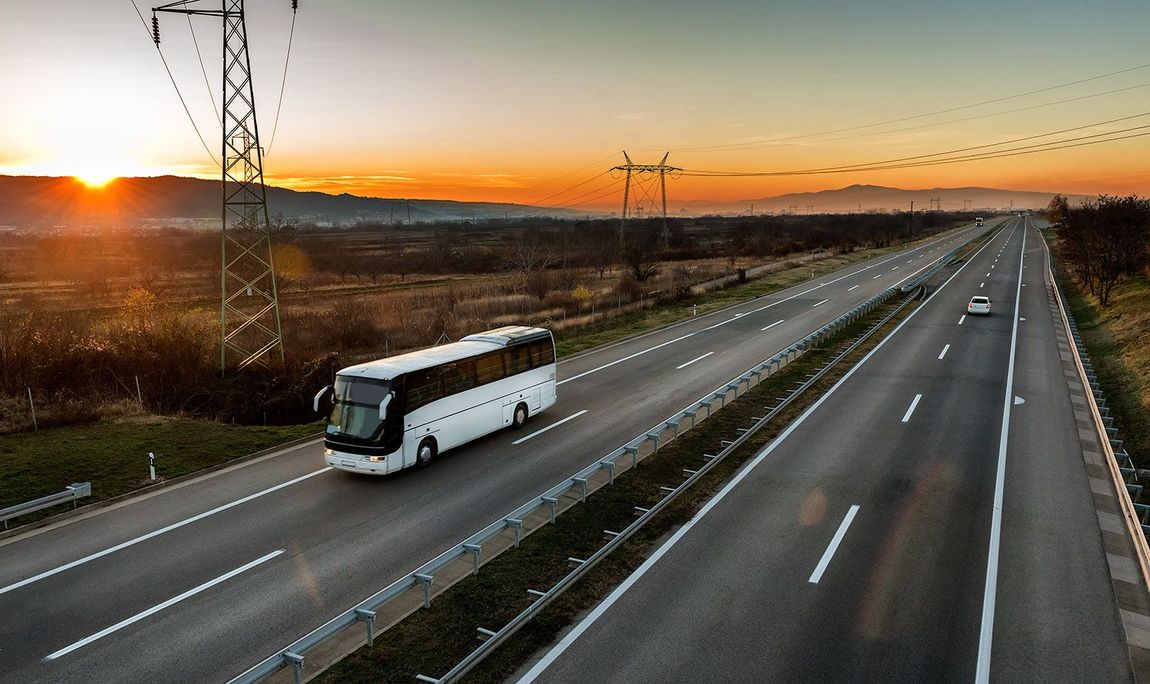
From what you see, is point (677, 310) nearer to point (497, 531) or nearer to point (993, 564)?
point (993, 564)

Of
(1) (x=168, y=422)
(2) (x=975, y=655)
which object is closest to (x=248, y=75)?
(1) (x=168, y=422)

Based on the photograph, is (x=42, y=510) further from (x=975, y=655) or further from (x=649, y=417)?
(x=975, y=655)

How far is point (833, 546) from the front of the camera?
1245 centimetres

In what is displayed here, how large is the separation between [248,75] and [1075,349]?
38.8 meters

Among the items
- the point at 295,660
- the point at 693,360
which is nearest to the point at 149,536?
the point at 295,660

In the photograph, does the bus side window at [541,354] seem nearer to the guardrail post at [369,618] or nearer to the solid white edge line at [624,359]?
the solid white edge line at [624,359]

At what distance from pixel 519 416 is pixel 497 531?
333 inches

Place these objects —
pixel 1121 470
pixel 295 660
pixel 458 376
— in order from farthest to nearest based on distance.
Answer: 1. pixel 458 376
2. pixel 1121 470
3. pixel 295 660

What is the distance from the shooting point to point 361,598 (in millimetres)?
10961

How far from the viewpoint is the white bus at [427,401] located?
16.0 m

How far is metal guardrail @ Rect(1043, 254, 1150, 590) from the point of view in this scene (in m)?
12.1

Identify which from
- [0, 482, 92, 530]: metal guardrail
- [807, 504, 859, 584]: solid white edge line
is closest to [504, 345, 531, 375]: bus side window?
[807, 504, 859, 584]: solid white edge line

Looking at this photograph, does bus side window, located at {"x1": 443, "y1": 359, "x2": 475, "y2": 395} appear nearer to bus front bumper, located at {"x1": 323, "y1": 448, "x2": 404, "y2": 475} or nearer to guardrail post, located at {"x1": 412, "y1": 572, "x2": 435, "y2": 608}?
bus front bumper, located at {"x1": 323, "y1": 448, "x2": 404, "y2": 475}

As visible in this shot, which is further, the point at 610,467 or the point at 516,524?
the point at 610,467
